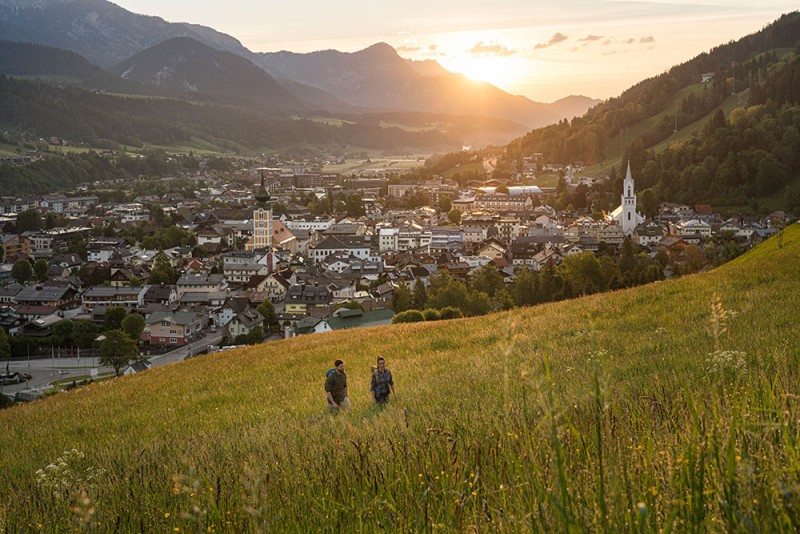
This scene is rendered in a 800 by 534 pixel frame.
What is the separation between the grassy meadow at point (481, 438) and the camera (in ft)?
7.85

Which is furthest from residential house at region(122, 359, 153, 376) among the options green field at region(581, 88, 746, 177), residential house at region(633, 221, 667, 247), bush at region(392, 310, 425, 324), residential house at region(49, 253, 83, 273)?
green field at region(581, 88, 746, 177)

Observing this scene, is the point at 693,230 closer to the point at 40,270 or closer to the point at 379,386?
the point at 40,270

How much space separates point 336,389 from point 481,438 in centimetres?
450

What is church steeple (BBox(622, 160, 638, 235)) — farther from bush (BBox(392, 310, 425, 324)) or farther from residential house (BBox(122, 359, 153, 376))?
bush (BBox(392, 310, 425, 324))

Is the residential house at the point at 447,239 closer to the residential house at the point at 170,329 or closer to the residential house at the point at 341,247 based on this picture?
the residential house at the point at 341,247

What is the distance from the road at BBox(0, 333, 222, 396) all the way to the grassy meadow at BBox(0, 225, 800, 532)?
2946 cm

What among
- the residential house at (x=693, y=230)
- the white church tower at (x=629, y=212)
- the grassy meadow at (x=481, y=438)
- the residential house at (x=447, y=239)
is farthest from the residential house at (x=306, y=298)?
the grassy meadow at (x=481, y=438)

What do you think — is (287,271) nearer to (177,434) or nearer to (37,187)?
(177,434)

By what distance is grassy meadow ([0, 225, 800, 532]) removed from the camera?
2.39 meters

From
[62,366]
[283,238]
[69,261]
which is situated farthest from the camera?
[283,238]

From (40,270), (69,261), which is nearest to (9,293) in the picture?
(40,270)

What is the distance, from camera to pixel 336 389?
9.00m

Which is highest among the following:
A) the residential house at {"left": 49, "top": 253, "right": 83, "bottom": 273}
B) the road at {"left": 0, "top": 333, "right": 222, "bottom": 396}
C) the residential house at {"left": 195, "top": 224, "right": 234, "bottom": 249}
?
the residential house at {"left": 195, "top": 224, "right": 234, "bottom": 249}

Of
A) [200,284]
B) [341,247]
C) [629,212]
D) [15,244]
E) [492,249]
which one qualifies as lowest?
[200,284]
